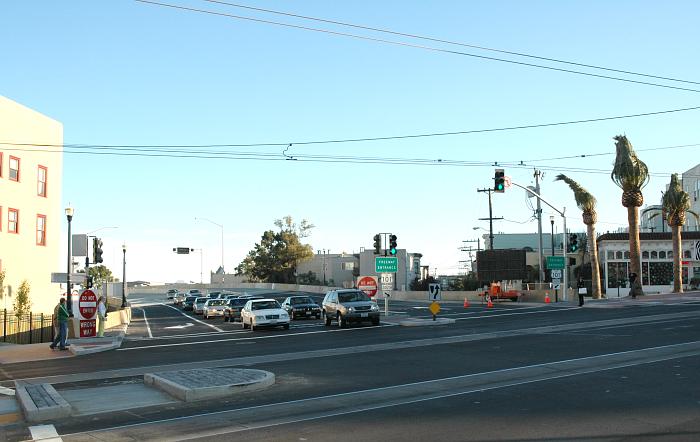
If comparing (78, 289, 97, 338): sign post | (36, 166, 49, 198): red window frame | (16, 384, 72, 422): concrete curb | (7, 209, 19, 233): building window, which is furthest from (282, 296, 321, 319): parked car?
(16, 384, 72, 422): concrete curb

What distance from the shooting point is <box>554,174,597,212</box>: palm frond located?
5338 centimetres

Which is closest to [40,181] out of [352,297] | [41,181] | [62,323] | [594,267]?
[41,181]

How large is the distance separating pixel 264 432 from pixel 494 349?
11.7 m

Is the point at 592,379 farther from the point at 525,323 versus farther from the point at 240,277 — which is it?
the point at 240,277

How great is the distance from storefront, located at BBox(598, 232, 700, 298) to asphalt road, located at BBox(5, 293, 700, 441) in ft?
155

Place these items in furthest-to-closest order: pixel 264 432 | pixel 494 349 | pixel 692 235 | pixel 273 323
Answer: pixel 692 235, pixel 273 323, pixel 494 349, pixel 264 432

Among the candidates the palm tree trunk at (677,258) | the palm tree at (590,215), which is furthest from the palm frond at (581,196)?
the palm tree trunk at (677,258)

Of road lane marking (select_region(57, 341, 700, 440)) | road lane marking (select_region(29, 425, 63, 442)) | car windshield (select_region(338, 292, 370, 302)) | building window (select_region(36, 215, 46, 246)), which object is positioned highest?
building window (select_region(36, 215, 46, 246))

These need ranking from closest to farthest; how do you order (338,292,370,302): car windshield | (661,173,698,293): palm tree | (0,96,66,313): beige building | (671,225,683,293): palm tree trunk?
(338,292,370,302): car windshield < (0,96,66,313): beige building < (671,225,683,293): palm tree trunk < (661,173,698,293): palm tree

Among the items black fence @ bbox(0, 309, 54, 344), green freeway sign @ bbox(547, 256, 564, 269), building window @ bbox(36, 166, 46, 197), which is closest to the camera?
black fence @ bbox(0, 309, 54, 344)

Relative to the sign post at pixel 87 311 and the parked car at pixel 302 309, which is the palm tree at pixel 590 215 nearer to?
the parked car at pixel 302 309

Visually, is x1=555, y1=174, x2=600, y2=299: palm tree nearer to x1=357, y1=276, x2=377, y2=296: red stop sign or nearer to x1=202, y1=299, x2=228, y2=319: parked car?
x1=357, y1=276, x2=377, y2=296: red stop sign

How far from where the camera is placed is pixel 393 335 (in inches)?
1047

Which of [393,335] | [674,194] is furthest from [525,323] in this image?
[674,194]
